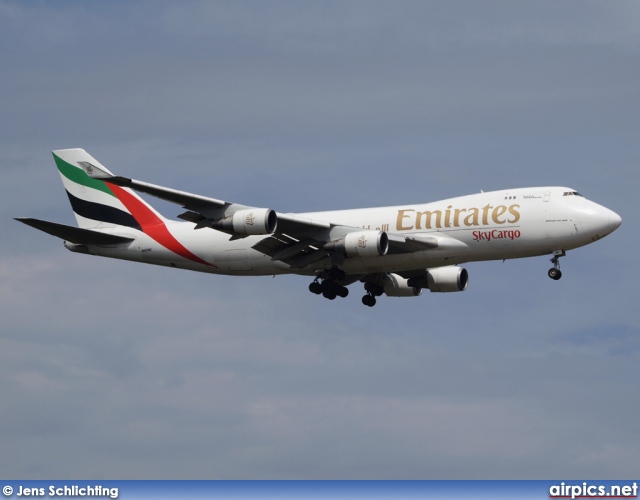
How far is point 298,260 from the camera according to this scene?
5600 centimetres

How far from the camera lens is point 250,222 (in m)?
51.6

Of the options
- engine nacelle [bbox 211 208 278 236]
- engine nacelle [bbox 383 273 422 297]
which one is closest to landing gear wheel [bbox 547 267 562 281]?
engine nacelle [bbox 383 273 422 297]

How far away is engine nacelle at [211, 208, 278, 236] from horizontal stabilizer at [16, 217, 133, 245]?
340 inches

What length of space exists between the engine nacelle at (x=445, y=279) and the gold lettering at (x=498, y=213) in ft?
21.6

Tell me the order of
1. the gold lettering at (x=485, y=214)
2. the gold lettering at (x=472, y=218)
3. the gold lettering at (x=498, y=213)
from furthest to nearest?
the gold lettering at (x=472, y=218)
the gold lettering at (x=485, y=214)
the gold lettering at (x=498, y=213)

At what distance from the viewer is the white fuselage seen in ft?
173

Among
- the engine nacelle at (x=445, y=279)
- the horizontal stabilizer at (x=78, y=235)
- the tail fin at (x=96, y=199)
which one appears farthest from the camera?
the tail fin at (x=96, y=199)

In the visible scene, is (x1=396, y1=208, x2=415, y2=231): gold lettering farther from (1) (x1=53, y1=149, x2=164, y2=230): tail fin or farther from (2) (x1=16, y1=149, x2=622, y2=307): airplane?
(1) (x1=53, y1=149, x2=164, y2=230): tail fin

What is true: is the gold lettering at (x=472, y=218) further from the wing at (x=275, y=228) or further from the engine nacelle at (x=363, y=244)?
the engine nacelle at (x=363, y=244)

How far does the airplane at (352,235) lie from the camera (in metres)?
52.8

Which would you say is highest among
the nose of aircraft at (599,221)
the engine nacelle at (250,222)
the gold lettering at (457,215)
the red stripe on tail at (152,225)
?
the red stripe on tail at (152,225)

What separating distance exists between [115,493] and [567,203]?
24074mm

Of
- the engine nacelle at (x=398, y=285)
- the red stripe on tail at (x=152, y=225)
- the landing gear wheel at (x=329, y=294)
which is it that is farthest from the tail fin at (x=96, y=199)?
the engine nacelle at (x=398, y=285)

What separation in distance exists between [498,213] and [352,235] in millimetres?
6520
